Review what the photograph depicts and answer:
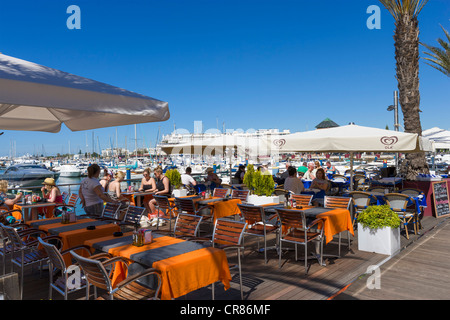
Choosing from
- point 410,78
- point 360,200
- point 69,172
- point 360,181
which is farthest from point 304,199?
point 69,172

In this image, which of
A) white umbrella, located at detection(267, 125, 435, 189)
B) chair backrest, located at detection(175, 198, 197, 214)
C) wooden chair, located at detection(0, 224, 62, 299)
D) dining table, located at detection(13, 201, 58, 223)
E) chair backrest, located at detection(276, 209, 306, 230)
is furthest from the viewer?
chair backrest, located at detection(175, 198, 197, 214)

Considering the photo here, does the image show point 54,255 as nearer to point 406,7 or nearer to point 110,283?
point 110,283

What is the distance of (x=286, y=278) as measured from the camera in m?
4.45

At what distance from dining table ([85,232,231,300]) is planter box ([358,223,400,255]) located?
11.2ft

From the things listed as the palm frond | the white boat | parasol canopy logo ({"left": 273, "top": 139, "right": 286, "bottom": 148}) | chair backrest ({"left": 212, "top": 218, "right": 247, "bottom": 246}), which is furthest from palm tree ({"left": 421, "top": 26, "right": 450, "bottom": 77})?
the white boat

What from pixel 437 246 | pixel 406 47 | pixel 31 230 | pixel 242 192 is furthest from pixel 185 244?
pixel 406 47

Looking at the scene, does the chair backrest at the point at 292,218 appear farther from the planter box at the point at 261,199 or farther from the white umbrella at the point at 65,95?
the planter box at the point at 261,199

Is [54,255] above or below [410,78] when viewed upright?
below

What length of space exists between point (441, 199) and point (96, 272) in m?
9.08

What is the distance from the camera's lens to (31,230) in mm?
4500

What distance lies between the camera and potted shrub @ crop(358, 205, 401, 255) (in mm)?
5387

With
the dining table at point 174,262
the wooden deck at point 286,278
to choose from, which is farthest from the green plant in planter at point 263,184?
the dining table at point 174,262

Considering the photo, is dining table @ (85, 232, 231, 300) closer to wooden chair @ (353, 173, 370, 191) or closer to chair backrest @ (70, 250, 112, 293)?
chair backrest @ (70, 250, 112, 293)
